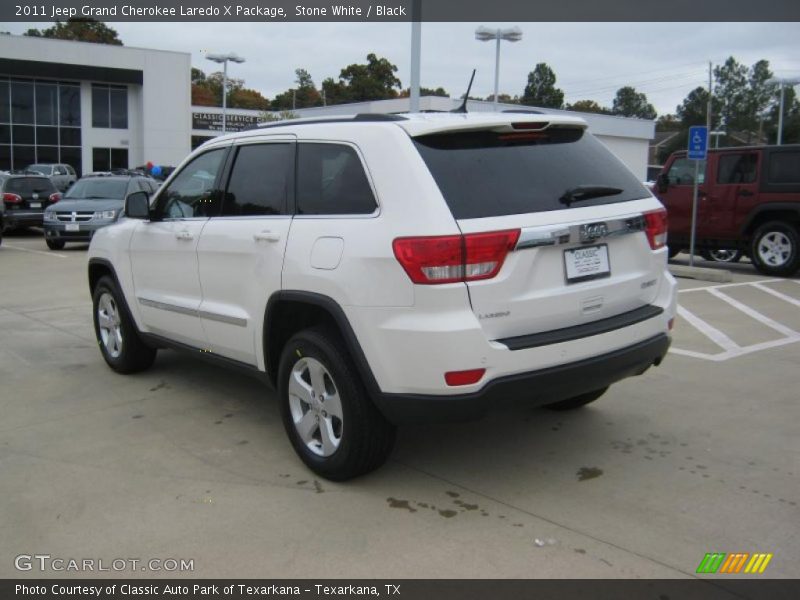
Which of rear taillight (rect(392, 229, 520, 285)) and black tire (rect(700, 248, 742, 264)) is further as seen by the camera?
black tire (rect(700, 248, 742, 264))

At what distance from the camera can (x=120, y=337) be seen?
6129 mm

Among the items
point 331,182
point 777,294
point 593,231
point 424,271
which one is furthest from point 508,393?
point 777,294

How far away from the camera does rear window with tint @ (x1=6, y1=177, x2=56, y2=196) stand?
19062 millimetres

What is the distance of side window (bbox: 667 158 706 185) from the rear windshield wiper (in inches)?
413

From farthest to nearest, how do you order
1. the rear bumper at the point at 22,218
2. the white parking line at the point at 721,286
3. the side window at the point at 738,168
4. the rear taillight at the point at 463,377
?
the rear bumper at the point at 22,218
the side window at the point at 738,168
the white parking line at the point at 721,286
the rear taillight at the point at 463,377

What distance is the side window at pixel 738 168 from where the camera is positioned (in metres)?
12.8

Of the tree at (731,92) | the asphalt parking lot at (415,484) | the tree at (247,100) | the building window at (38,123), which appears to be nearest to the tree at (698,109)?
the tree at (731,92)

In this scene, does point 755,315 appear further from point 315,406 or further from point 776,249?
point 315,406

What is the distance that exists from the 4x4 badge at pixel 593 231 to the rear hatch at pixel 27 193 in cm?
1837

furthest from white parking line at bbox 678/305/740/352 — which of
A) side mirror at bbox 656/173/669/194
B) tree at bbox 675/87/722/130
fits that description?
tree at bbox 675/87/722/130

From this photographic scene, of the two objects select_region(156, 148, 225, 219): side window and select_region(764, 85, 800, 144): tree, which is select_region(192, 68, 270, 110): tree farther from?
select_region(156, 148, 225, 219): side window

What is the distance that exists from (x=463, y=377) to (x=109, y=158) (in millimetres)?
46345

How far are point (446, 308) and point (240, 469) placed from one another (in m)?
1.64

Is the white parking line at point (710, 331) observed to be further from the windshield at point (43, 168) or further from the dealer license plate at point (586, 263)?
the windshield at point (43, 168)
